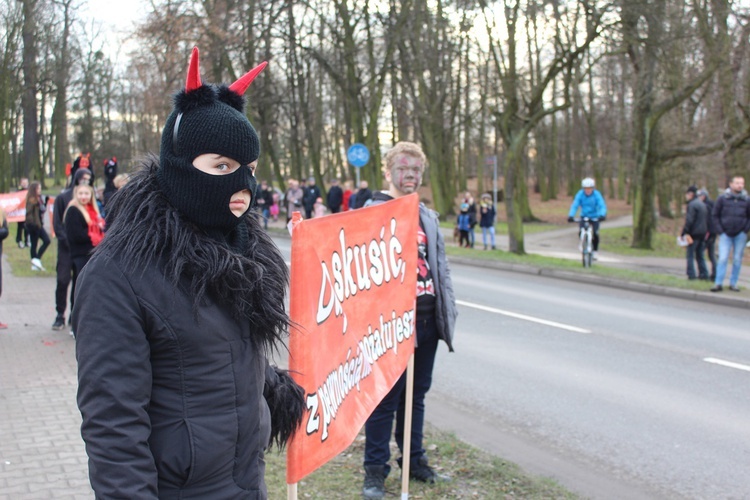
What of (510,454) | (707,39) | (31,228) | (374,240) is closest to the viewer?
(374,240)

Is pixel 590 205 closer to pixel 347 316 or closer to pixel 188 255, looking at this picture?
pixel 347 316

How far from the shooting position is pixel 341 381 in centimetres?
350

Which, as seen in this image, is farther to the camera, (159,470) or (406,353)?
(406,353)

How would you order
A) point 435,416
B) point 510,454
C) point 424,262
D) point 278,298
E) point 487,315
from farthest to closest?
point 487,315 → point 435,416 → point 510,454 → point 424,262 → point 278,298

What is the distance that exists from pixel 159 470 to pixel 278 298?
1.97 ft

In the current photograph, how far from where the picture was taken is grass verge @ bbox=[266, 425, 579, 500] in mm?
4645

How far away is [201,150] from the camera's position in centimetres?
228

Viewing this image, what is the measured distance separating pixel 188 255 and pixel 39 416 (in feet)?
14.3

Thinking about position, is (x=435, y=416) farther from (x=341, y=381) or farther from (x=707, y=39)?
(x=707, y=39)

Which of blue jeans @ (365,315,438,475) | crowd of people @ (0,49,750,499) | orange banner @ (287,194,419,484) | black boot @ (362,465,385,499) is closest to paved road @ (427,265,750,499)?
blue jeans @ (365,315,438,475)

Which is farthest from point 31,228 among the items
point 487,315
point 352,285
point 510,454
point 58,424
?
point 352,285

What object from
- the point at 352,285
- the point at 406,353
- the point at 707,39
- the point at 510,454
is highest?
the point at 707,39

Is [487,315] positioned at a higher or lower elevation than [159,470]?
lower

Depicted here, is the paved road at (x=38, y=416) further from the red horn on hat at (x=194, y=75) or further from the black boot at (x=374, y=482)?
the red horn on hat at (x=194, y=75)
